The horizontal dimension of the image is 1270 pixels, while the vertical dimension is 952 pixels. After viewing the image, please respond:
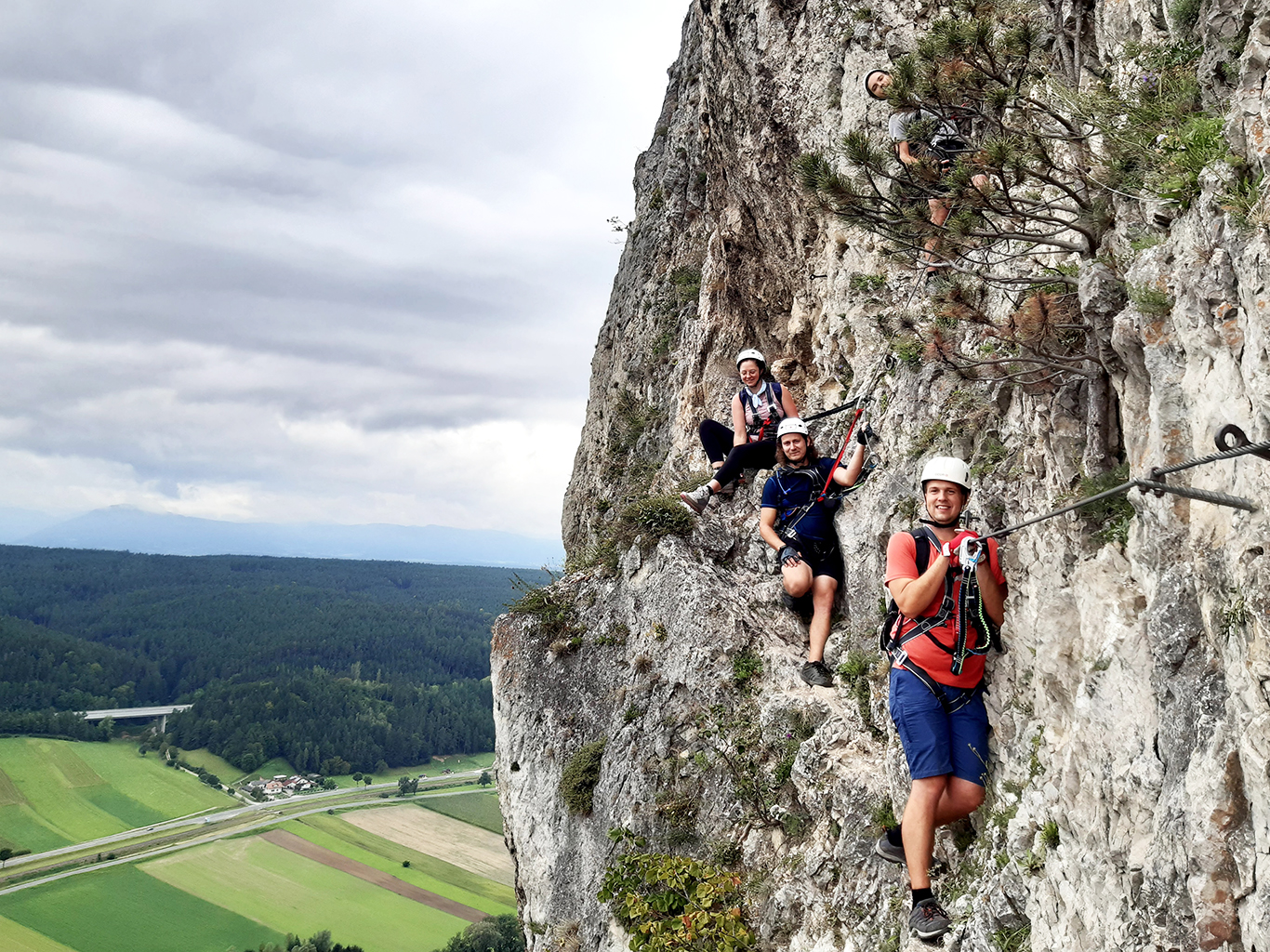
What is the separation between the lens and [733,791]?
9320 millimetres

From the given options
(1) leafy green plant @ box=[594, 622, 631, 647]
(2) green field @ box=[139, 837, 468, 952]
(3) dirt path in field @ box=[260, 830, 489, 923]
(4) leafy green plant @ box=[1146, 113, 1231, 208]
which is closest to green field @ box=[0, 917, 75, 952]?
(2) green field @ box=[139, 837, 468, 952]

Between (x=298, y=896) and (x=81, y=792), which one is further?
(x=81, y=792)

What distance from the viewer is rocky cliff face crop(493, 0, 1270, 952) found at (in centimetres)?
378

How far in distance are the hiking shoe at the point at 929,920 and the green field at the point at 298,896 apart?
80361 millimetres

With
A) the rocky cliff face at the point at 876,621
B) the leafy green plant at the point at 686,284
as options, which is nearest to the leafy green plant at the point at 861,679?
the rocky cliff face at the point at 876,621

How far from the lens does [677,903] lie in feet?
28.5

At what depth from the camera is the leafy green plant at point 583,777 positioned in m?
11.4

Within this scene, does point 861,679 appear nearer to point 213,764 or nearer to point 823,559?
point 823,559

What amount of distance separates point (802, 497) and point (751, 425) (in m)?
2.30

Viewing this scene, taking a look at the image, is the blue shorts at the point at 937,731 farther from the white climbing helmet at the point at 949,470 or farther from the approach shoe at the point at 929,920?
the white climbing helmet at the point at 949,470

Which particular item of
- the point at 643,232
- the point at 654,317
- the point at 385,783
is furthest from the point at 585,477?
the point at 385,783

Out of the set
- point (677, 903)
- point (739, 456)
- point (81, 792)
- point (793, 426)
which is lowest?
point (81, 792)

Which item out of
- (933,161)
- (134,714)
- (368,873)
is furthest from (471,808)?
(933,161)

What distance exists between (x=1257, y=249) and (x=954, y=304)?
2213 mm
